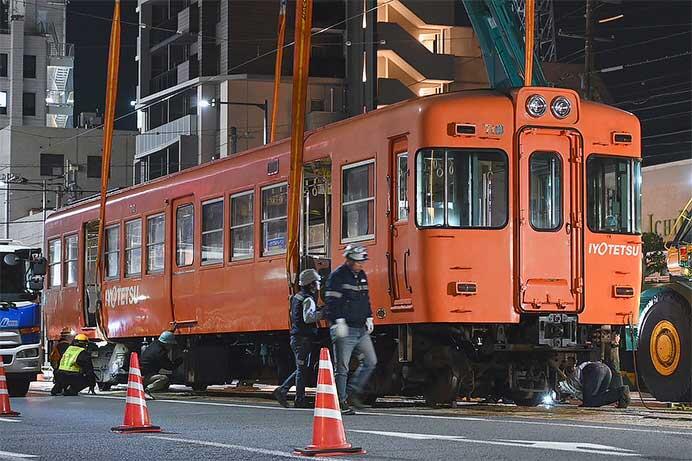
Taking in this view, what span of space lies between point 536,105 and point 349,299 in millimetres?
3437

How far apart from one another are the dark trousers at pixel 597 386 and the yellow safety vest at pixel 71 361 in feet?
31.4

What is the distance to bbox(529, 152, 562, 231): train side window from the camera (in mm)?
16828

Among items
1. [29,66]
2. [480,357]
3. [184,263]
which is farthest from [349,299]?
[29,66]

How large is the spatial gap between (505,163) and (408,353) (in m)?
2.44

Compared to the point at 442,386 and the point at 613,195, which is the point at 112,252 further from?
the point at 613,195

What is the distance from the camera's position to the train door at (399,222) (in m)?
16.6

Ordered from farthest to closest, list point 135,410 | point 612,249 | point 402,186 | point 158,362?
point 158,362
point 612,249
point 402,186
point 135,410

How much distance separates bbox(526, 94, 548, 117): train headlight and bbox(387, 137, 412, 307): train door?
149cm

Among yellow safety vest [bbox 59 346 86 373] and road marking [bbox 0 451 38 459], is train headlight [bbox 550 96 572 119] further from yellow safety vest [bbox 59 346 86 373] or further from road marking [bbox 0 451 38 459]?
yellow safety vest [bbox 59 346 86 373]

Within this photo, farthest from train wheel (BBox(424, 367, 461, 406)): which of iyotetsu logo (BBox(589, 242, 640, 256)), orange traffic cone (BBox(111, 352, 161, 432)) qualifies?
orange traffic cone (BBox(111, 352, 161, 432))

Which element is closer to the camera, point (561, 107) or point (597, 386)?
point (597, 386)

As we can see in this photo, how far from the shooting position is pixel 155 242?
24000mm

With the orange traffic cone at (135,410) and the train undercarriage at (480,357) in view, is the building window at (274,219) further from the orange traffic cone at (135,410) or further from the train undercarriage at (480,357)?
the orange traffic cone at (135,410)

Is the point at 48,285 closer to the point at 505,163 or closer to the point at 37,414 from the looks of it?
the point at 37,414
